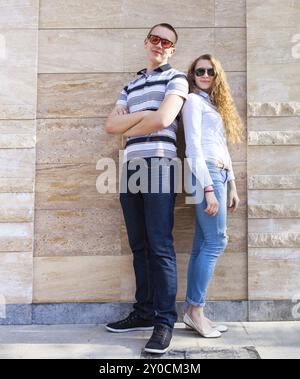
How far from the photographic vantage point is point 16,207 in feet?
11.8

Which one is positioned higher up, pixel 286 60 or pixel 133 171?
pixel 286 60

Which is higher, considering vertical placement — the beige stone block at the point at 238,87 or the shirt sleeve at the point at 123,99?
the beige stone block at the point at 238,87

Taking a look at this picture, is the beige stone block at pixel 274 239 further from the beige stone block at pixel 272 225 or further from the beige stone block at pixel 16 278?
the beige stone block at pixel 16 278

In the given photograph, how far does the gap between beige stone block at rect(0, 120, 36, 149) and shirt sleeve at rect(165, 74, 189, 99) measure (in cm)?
123

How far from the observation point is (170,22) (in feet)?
11.9


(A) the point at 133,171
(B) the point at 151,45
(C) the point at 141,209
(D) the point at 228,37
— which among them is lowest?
(C) the point at 141,209

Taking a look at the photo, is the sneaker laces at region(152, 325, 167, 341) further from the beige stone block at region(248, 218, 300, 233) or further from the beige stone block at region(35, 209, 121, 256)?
the beige stone block at region(248, 218, 300, 233)

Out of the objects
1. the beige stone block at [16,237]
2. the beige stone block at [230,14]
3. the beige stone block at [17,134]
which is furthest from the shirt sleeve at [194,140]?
the beige stone block at [16,237]

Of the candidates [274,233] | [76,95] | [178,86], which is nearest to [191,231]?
[274,233]

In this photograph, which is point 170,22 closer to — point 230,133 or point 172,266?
point 230,133

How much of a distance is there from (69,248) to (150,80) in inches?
56.6

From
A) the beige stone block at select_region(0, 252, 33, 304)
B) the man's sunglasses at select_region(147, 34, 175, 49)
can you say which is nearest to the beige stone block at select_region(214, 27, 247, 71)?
the man's sunglasses at select_region(147, 34, 175, 49)

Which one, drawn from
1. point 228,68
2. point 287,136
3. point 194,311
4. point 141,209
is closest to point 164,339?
point 194,311

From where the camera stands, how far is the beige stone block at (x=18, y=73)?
3611mm
